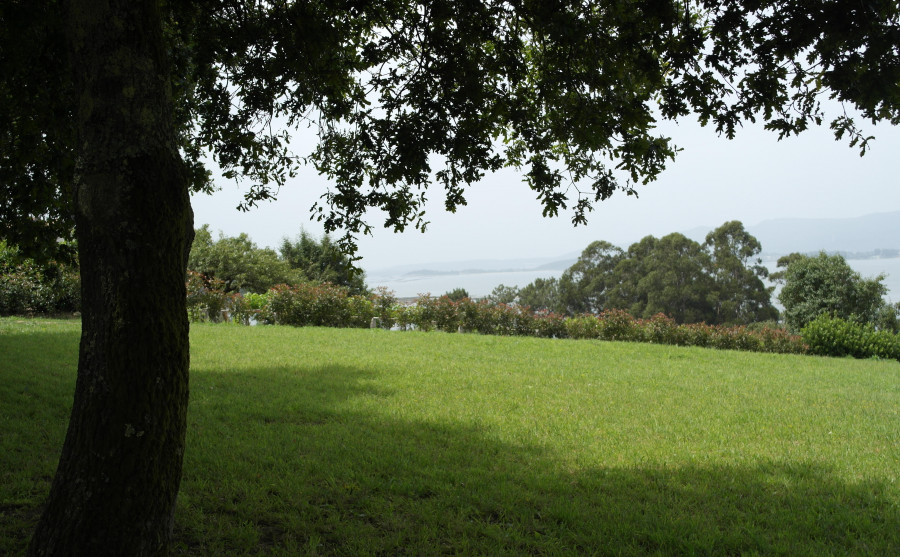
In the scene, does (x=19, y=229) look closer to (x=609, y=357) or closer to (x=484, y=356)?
(x=484, y=356)

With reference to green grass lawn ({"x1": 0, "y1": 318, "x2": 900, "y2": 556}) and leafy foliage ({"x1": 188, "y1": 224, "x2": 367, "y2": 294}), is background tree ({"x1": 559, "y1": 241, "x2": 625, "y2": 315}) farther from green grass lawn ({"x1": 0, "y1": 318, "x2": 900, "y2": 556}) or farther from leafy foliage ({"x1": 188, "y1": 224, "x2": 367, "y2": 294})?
green grass lawn ({"x1": 0, "y1": 318, "x2": 900, "y2": 556})

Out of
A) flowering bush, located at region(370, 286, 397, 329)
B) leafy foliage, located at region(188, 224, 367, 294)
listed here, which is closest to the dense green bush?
flowering bush, located at region(370, 286, 397, 329)

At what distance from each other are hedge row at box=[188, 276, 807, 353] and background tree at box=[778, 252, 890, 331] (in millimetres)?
8334

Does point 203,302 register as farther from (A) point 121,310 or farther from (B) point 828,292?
(B) point 828,292

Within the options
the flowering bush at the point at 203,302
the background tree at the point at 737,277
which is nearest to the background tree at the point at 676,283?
the background tree at the point at 737,277

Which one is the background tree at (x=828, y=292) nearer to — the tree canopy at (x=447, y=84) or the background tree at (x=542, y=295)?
the background tree at (x=542, y=295)

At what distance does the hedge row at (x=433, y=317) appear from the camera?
15938 mm

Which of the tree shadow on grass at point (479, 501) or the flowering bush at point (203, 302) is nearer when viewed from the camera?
the tree shadow on grass at point (479, 501)

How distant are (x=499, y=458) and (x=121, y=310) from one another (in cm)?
Result: 364

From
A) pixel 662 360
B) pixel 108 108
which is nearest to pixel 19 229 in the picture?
pixel 108 108

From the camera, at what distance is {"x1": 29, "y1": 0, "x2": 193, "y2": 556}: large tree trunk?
271 cm

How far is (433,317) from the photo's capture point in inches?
652

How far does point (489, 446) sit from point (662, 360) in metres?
7.48

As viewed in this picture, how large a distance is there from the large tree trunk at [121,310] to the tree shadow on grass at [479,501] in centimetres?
94
